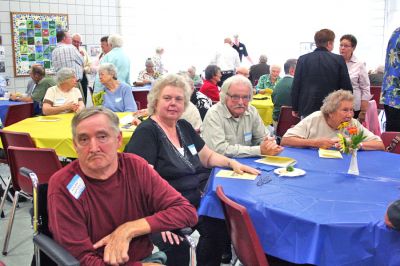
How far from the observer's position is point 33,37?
8.54 m

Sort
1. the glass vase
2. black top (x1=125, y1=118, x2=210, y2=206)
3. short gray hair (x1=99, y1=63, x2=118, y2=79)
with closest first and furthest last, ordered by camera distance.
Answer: black top (x1=125, y1=118, x2=210, y2=206) < the glass vase < short gray hair (x1=99, y1=63, x2=118, y2=79)

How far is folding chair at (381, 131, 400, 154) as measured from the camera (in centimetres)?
328

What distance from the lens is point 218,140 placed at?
2.97 m

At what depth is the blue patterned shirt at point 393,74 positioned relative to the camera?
349cm

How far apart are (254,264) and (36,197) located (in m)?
0.96

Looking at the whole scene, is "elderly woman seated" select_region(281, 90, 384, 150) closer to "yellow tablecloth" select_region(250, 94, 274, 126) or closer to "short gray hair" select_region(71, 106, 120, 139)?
"short gray hair" select_region(71, 106, 120, 139)

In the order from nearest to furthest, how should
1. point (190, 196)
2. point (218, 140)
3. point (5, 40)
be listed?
point (190, 196) → point (218, 140) → point (5, 40)

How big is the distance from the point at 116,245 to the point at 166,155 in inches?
31.7

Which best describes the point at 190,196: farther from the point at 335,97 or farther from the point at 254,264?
the point at 335,97

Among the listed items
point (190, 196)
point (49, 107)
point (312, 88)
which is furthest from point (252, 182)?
point (49, 107)

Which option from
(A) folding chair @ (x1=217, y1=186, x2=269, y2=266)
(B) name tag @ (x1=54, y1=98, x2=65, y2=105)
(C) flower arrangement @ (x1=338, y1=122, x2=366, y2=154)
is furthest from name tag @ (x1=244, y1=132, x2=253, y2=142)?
(B) name tag @ (x1=54, y1=98, x2=65, y2=105)

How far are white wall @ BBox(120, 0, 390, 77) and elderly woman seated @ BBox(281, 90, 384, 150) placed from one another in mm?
7389

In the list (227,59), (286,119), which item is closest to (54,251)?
(286,119)

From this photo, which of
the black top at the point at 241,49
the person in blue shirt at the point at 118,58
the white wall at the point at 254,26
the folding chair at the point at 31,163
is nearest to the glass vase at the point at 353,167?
the folding chair at the point at 31,163
